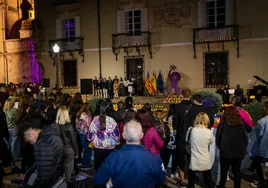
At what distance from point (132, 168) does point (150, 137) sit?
314 cm

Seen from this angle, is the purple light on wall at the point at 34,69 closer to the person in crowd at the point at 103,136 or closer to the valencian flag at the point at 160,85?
the valencian flag at the point at 160,85

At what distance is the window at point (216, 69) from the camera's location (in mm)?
22203

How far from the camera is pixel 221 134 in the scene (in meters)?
6.05

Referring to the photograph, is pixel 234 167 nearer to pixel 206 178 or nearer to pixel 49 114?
pixel 206 178

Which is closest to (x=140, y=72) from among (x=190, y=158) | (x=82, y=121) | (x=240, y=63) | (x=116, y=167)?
(x=240, y=63)

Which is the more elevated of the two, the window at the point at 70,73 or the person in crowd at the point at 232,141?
the window at the point at 70,73

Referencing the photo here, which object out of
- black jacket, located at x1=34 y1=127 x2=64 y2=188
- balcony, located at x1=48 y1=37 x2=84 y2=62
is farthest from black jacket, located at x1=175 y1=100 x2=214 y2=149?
balcony, located at x1=48 y1=37 x2=84 y2=62

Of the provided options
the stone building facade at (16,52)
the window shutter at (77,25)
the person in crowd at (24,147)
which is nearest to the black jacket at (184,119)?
the person in crowd at (24,147)

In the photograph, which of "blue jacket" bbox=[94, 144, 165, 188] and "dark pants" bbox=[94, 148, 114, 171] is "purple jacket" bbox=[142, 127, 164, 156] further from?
"blue jacket" bbox=[94, 144, 165, 188]

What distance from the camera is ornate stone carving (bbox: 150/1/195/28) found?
22.8 meters

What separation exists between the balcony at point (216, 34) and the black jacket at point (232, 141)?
16.4m

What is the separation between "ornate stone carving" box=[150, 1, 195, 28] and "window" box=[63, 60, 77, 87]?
7921 millimetres

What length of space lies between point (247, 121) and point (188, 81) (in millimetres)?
16097

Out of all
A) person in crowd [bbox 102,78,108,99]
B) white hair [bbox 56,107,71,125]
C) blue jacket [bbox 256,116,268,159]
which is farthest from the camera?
person in crowd [bbox 102,78,108,99]
